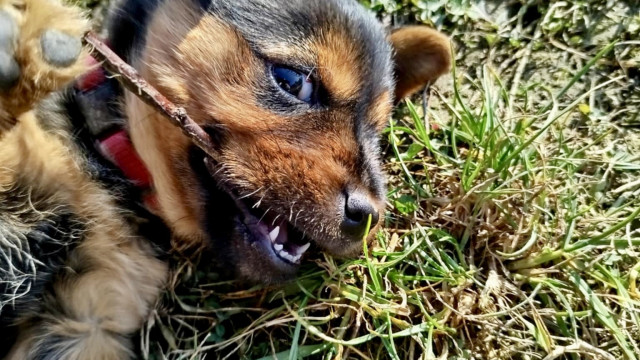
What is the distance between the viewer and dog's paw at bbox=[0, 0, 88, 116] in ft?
7.10

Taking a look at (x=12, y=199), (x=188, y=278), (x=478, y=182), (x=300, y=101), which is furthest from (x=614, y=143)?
(x=12, y=199)

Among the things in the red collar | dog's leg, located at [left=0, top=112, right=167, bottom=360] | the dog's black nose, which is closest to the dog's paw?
dog's leg, located at [left=0, top=112, right=167, bottom=360]

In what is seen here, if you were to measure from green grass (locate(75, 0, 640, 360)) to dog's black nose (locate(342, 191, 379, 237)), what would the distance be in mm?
435

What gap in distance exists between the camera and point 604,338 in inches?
121

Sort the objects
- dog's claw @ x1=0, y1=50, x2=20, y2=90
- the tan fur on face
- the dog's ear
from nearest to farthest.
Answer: dog's claw @ x1=0, y1=50, x2=20, y2=90
the tan fur on face
the dog's ear

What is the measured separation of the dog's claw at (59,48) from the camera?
87.3 inches

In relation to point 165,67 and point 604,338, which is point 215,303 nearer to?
point 165,67

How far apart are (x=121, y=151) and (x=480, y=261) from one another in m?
1.74

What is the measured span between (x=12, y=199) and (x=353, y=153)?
1319 mm

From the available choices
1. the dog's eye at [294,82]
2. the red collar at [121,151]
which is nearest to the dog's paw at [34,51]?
the red collar at [121,151]

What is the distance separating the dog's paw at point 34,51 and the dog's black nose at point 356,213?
107 cm

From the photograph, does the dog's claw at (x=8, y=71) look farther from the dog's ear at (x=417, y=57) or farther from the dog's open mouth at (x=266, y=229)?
the dog's ear at (x=417, y=57)

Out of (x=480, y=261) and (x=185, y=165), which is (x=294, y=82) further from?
(x=480, y=261)

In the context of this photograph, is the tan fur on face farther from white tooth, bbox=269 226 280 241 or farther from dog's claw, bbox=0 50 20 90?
dog's claw, bbox=0 50 20 90
